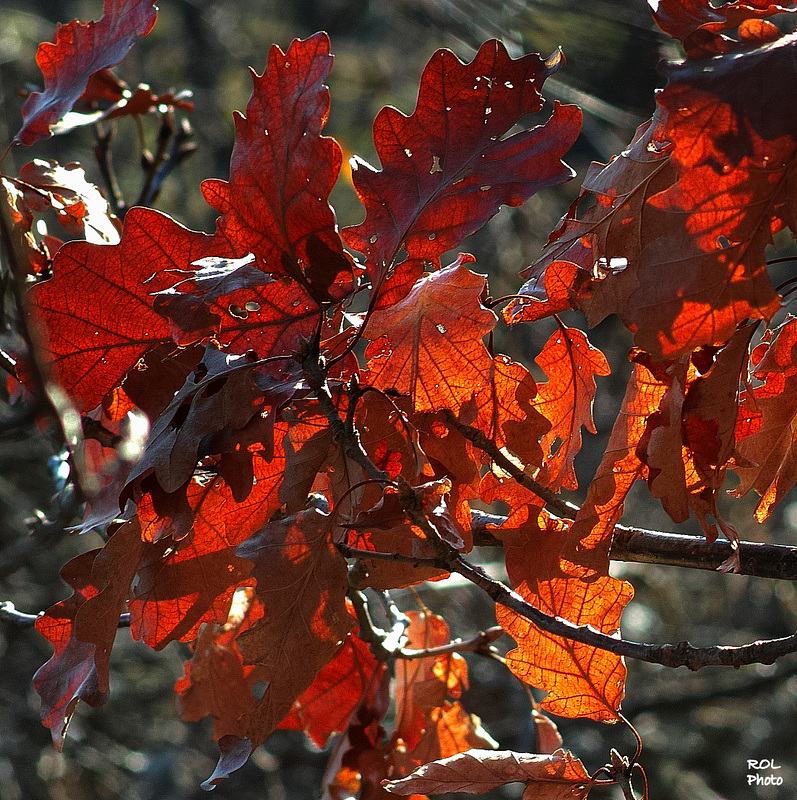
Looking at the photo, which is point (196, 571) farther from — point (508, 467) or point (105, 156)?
point (105, 156)

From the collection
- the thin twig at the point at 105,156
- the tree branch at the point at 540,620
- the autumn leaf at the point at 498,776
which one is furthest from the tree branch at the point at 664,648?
the thin twig at the point at 105,156

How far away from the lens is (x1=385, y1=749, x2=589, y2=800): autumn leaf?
1.64 feet

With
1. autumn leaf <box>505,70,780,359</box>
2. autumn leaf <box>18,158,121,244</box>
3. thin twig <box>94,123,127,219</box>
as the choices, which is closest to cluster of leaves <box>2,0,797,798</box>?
autumn leaf <box>505,70,780,359</box>

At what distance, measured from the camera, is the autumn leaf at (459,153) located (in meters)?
0.48

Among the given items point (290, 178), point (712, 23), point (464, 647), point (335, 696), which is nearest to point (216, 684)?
point (335, 696)

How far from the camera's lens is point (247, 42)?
3.30 m

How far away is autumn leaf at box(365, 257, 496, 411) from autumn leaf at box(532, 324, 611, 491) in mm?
78

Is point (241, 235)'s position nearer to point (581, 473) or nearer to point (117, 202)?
point (117, 202)

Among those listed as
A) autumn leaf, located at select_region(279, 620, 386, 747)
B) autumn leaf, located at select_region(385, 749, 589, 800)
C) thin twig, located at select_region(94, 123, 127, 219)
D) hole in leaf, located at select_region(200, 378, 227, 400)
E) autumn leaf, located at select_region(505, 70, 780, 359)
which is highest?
autumn leaf, located at select_region(505, 70, 780, 359)

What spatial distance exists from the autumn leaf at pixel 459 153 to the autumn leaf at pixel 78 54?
0.25 meters

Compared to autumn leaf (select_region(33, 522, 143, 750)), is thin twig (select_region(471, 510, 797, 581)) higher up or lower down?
higher up

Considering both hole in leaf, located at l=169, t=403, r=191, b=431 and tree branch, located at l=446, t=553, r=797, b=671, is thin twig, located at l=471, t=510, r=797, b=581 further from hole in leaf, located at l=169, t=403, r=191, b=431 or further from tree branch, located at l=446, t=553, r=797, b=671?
hole in leaf, located at l=169, t=403, r=191, b=431

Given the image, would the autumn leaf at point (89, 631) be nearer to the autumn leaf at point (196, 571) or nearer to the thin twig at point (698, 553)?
the autumn leaf at point (196, 571)

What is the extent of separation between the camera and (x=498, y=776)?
0.51 meters
